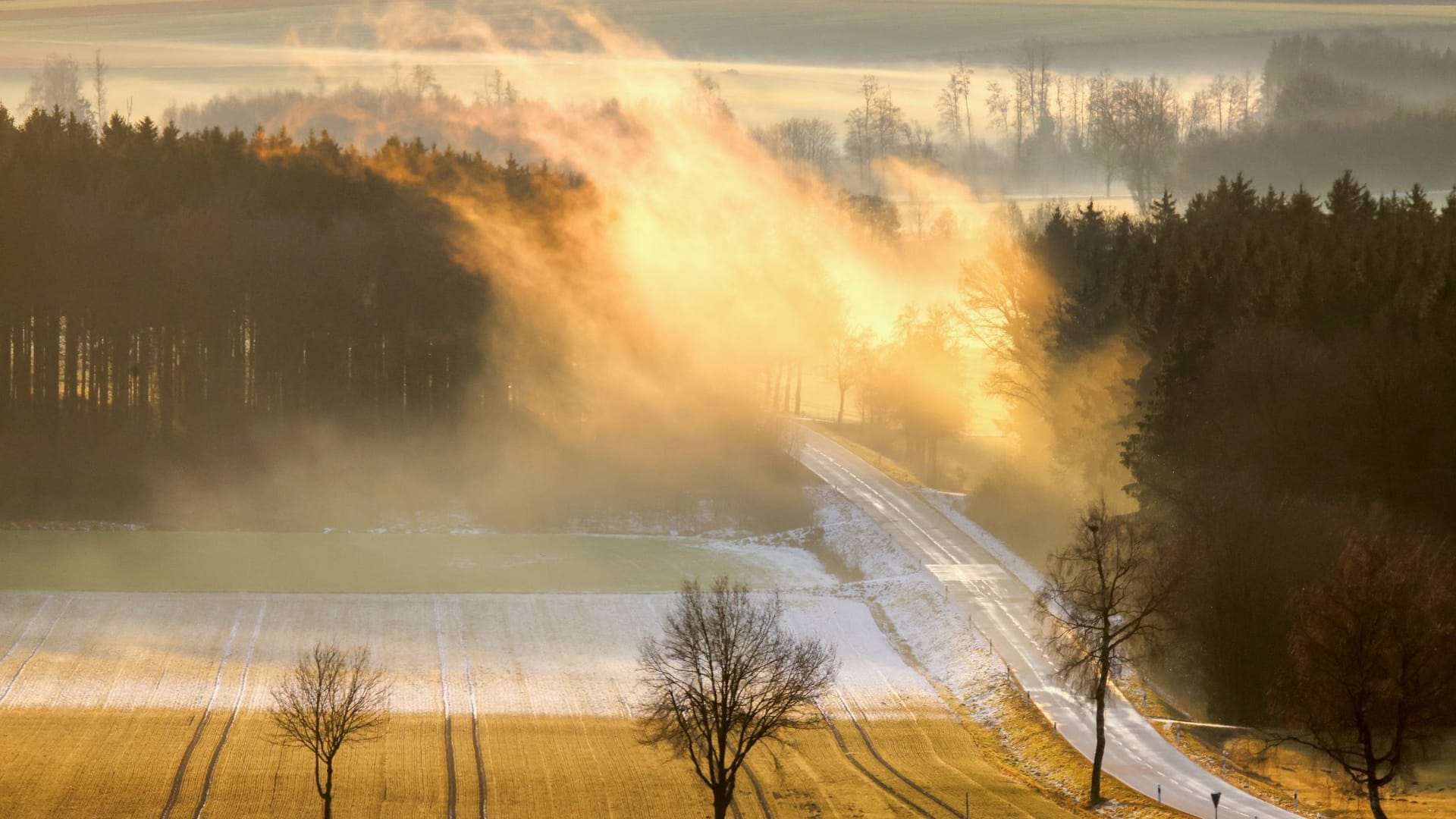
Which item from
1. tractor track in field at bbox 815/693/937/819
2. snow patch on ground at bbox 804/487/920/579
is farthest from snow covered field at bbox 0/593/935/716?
snow patch on ground at bbox 804/487/920/579

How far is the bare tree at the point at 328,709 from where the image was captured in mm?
37750

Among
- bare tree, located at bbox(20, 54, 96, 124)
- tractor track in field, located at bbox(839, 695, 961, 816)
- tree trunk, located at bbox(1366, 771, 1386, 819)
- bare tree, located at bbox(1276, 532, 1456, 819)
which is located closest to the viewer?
tree trunk, located at bbox(1366, 771, 1386, 819)

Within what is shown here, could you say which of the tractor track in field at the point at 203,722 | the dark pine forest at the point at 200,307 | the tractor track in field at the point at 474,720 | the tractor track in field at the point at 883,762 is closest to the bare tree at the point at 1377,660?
the tractor track in field at the point at 883,762

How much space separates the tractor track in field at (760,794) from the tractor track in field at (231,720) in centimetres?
1346

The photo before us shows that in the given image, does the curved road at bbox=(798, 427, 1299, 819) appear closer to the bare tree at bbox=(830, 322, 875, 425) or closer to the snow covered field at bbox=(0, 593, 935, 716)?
the snow covered field at bbox=(0, 593, 935, 716)

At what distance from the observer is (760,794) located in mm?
40312

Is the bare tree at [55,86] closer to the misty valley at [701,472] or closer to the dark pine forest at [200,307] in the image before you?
the misty valley at [701,472]

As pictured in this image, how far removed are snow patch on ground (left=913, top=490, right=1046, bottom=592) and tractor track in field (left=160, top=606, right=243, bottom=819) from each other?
97.1ft

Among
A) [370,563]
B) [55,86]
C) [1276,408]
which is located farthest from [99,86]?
[1276,408]

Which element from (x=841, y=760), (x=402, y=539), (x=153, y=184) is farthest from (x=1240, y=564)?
(x=153, y=184)

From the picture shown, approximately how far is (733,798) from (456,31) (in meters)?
118

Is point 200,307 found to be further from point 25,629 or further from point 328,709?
point 328,709

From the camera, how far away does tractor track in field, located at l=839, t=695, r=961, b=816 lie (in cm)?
3900

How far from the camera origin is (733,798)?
131ft
